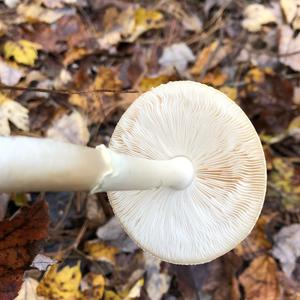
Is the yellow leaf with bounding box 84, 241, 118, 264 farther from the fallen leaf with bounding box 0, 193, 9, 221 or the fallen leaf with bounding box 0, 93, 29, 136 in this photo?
the fallen leaf with bounding box 0, 93, 29, 136

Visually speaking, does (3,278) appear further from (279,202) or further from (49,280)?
(279,202)

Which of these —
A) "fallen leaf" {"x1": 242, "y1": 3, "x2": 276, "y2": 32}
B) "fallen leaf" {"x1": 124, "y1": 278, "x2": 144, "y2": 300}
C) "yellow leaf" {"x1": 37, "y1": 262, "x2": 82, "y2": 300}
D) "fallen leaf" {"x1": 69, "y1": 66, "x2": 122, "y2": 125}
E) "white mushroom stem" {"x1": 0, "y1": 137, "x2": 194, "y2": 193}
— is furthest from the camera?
"fallen leaf" {"x1": 242, "y1": 3, "x2": 276, "y2": 32}

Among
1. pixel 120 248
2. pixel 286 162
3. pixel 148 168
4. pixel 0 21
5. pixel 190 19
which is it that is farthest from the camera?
pixel 190 19

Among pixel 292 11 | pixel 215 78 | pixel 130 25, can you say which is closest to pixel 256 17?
pixel 292 11

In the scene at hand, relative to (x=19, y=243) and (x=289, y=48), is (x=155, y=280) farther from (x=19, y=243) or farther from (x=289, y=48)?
(x=289, y=48)

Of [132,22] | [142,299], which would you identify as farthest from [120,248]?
[132,22]

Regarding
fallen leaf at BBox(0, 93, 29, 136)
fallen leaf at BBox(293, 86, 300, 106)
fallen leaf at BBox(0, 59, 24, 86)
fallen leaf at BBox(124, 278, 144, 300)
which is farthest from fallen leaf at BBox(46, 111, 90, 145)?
fallen leaf at BBox(293, 86, 300, 106)
